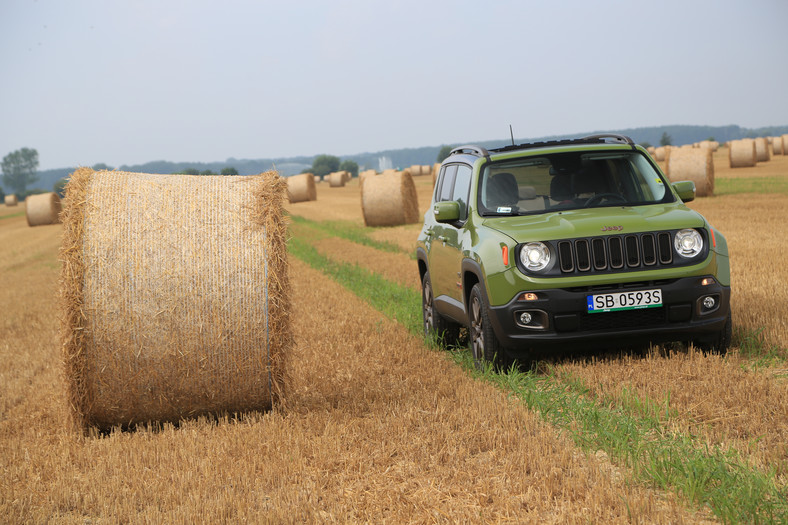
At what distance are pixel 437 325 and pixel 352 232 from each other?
18.5 m

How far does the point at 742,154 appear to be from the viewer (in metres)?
46.2

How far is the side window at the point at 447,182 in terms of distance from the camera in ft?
32.5

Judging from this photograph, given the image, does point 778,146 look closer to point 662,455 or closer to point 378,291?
point 378,291

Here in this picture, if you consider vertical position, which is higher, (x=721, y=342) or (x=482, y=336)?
(x=482, y=336)

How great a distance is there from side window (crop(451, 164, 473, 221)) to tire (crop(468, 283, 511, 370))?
1019mm

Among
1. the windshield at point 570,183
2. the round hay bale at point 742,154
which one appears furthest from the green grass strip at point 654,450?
the round hay bale at point 742,154

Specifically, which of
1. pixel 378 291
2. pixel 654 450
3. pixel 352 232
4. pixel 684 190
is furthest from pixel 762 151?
pixel 654 450

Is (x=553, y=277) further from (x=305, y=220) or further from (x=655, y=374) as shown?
(x=305, y=220)

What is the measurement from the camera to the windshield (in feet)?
27.8

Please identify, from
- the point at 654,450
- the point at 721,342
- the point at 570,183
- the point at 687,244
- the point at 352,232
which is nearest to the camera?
the point at 654,450

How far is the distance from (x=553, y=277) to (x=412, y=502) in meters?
3.01

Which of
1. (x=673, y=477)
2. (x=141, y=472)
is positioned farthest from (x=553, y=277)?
(x=141, y=472)

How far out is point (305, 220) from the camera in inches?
1457

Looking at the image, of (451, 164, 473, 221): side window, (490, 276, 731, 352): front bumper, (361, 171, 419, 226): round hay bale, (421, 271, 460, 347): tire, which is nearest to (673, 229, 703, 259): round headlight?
(490, 276, 731, 352): front bumper
